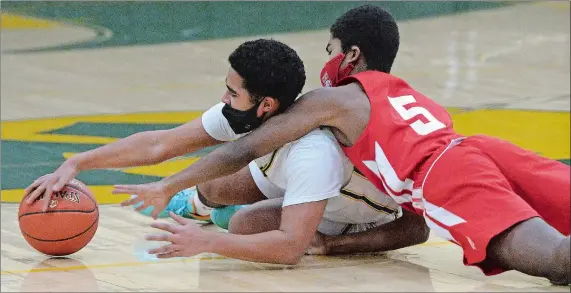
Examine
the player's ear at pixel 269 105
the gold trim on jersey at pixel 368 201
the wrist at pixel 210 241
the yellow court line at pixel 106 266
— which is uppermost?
the player's ear at pixel 269 105

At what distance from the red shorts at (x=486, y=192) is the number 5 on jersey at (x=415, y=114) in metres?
0.19

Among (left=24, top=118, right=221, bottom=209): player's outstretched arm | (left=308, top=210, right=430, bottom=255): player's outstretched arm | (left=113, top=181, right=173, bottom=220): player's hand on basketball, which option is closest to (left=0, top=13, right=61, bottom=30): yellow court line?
(left=24, top=118, right=221, bottom=209): player's outstretched arm

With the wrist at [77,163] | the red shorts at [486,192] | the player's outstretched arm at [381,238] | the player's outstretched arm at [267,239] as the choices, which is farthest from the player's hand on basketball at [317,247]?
the wrist at [77,163]

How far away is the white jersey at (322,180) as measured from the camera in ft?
18.7

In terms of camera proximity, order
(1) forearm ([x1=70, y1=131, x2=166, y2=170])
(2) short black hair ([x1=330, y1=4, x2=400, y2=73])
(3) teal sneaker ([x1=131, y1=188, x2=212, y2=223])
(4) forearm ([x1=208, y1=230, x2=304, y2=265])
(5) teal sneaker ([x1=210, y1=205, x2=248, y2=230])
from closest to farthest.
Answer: (4) forearm ([x1=208, y1=230, x2=304, y2=265]) < (1) forearm ([x1=70, y1=131, x2=166, y2=170]) < (2) short black hair ([x1=330, y1=4, x2=400, y2=73]) < (5) teal sneaker ([x1=210, y1=205, x2=248, y2=230]) < (3) teal sneaker ([x1=131, y1=188, x2=212, y2=223])

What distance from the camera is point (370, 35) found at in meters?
6.02

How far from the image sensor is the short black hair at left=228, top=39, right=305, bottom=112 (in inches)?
225

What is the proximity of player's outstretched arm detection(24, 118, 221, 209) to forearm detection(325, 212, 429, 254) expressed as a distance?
0.86 m

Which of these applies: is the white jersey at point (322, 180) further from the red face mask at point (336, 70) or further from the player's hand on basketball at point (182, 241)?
the player's hand on basketball at point (182, 241)

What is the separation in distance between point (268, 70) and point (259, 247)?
0.88 metres

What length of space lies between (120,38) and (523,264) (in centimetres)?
1146

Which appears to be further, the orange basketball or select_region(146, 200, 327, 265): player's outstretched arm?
the orange basketball

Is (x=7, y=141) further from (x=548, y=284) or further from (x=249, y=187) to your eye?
(x=548, y=284)

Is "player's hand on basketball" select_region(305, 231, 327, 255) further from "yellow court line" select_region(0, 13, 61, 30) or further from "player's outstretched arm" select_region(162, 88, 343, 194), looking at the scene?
"yellow court line" select_region(0, 13, 61, 30)
